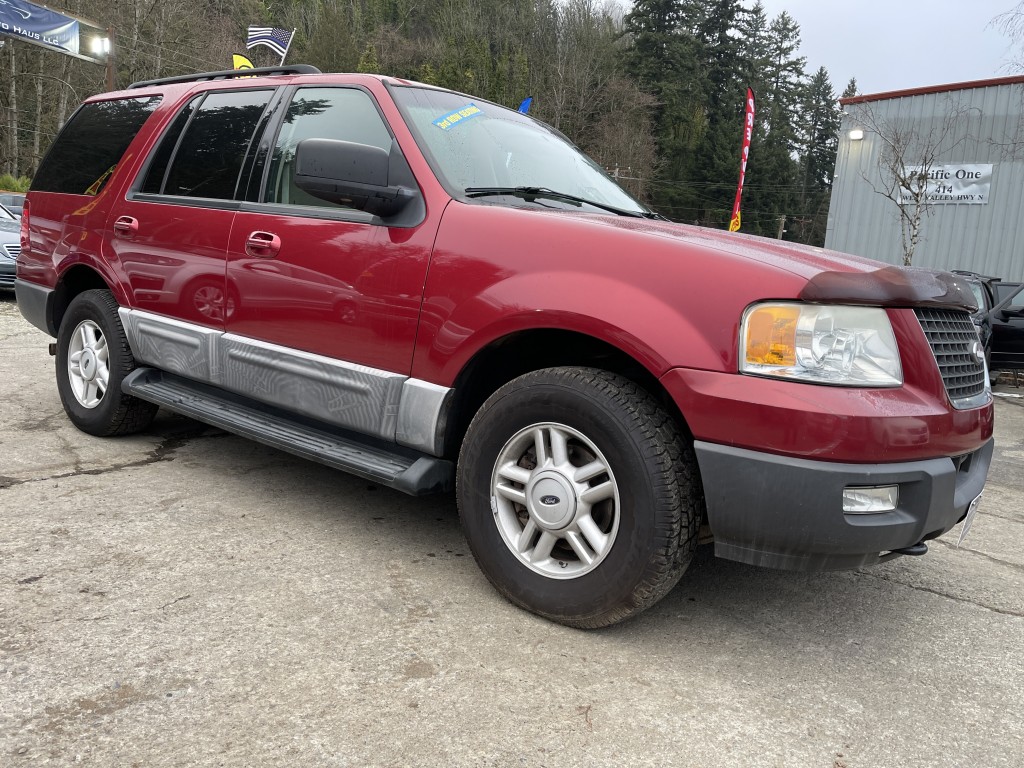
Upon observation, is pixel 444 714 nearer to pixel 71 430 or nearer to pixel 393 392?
pixel 393 392

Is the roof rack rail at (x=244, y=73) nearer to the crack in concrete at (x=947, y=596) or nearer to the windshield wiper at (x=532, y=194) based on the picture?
the windshield wiper at (x=532, y=194)

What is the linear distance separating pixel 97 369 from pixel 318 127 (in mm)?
1962

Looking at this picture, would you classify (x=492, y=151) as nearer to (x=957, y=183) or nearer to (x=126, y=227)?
(x=126, y=227)

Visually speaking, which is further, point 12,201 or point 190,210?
point 12,201

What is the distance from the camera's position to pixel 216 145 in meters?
3.67

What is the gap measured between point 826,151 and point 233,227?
69439mm

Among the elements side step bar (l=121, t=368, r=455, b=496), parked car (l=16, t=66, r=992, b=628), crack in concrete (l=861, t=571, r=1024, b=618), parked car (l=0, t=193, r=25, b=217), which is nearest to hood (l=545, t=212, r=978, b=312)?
parked car (l=16, t=66, r=992, b=628)

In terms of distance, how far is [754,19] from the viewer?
58156 millimetres

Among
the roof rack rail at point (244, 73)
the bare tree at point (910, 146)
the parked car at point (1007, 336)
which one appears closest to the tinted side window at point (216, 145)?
the roof rack rail at point (244, 73)

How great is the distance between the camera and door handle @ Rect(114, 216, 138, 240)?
12.7 feet

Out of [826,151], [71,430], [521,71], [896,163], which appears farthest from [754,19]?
[71,430]

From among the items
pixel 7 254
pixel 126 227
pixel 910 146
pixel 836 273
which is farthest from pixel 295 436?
pixel 910 146

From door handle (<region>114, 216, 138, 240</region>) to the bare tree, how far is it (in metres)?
16.0

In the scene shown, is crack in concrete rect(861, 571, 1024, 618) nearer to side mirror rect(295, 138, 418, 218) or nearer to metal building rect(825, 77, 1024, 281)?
side mirror rect(295, 138, 418, 218)
